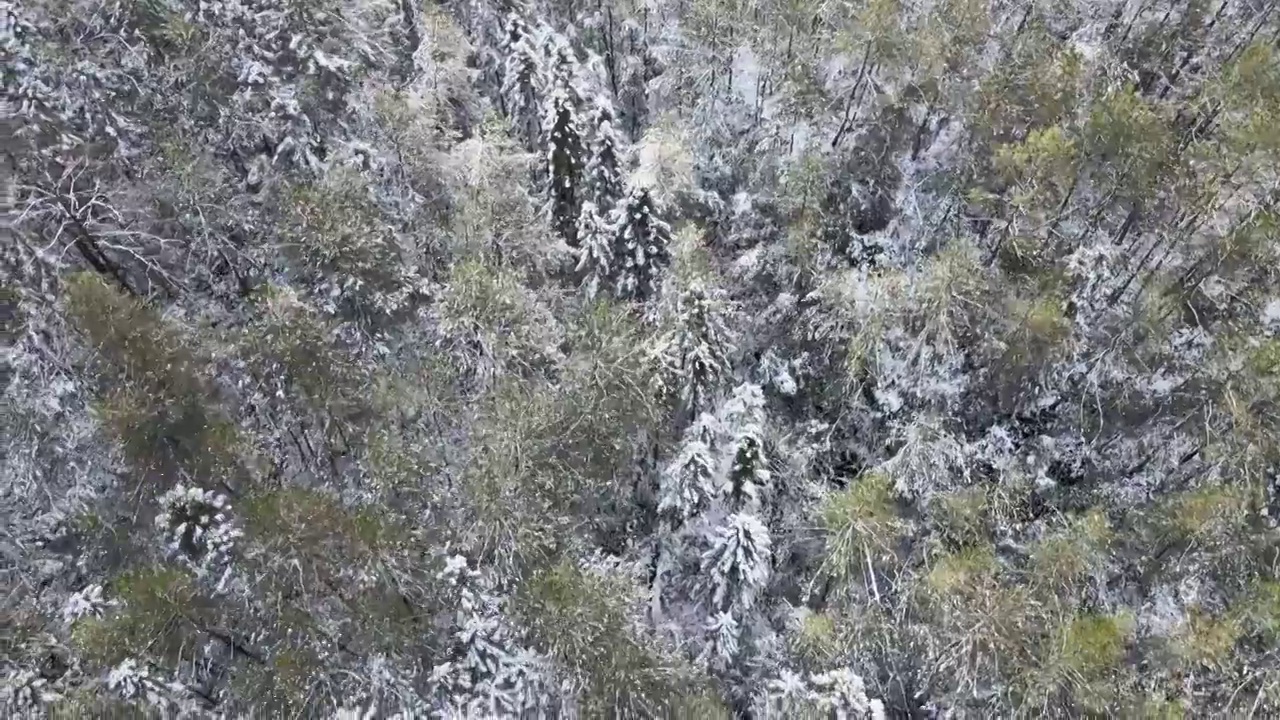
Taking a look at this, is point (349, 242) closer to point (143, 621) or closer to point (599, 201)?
point (599, 201)

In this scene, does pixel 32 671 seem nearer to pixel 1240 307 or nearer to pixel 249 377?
pixel 249 377

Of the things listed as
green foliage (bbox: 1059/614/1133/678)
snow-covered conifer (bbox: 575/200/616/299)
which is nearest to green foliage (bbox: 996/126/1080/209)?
green foliage (bbox: 1059/614/1133/678)

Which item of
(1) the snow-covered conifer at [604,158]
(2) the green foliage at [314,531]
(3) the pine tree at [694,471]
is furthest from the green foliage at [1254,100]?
(2) the green foliage at [314,531]

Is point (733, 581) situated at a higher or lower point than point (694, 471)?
lower

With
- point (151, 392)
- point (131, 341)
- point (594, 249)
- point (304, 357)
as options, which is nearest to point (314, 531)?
point (304, 357)

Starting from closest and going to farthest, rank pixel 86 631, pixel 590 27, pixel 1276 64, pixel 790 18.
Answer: pixel 86 631
pixel 1276 64
pixel 790 18
pixel 590 27

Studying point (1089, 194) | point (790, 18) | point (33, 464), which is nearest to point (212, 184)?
point (33, 464)

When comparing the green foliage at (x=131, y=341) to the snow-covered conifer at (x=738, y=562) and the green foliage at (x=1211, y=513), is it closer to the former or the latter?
the snow-covered conifer at (x=738, y=562)
